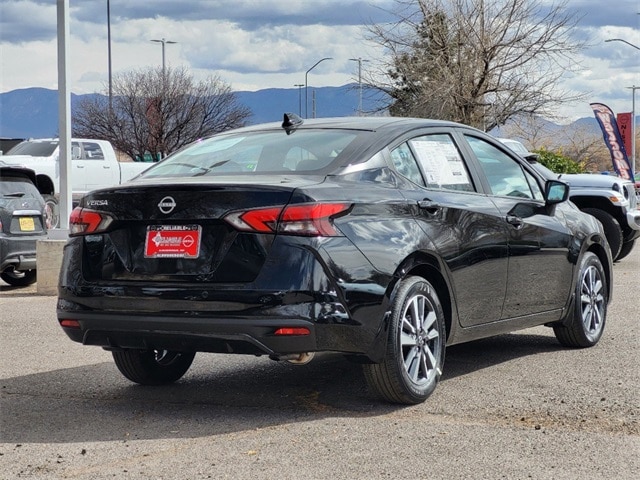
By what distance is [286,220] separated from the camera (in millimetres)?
5379

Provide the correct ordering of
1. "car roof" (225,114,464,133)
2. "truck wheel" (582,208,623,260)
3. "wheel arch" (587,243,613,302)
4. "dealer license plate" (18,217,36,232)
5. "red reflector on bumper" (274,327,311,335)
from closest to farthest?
"red reflector on bumper" (274,327,311,335)
"car roof" (225,114,464,133)
"wheel arch" (587,243,613,302)
"dealer license plate" (18,217,36,232)
"truck wheel" (582,208,623,260)

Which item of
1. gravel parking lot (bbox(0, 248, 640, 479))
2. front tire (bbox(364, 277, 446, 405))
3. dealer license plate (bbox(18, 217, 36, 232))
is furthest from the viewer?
dealer license plate (bbox(18, 217, 36, 232))

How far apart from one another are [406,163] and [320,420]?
A: 5.33 feet

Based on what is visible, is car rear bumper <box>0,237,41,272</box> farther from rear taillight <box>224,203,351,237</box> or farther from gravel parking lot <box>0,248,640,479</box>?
rear taillight <box>224,203,351,237</box>

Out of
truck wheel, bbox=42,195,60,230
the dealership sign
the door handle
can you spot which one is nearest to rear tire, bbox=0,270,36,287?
truck wheel, bbox=42,195,60,230

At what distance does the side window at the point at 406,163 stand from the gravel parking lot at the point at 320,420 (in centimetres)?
126

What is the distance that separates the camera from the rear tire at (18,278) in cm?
1393

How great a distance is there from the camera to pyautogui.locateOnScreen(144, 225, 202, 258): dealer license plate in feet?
18.1

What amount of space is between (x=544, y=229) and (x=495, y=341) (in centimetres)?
140

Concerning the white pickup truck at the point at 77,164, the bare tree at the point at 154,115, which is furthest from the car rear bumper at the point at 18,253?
the bare tree at the point at 154,115

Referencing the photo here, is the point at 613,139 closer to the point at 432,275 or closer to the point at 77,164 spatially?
the point at 77,164

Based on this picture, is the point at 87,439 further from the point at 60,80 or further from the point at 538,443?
the point at 60,80

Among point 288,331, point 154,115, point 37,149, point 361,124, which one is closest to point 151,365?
point 288,331

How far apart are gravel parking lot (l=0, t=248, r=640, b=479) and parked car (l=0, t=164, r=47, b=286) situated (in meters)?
4.99
